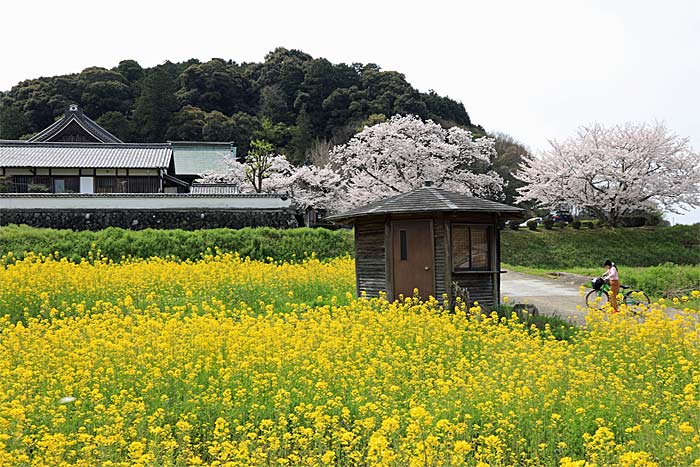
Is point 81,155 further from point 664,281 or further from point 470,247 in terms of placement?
point 664,281

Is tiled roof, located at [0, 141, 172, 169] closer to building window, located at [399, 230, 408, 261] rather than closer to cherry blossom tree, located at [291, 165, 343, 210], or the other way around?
cherry blossom tree, located at [291, 165, 343, 210]

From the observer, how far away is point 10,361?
6.26m

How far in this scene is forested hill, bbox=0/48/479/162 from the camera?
140 ft

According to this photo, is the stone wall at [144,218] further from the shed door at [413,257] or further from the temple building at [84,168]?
the shed door at [413,257]

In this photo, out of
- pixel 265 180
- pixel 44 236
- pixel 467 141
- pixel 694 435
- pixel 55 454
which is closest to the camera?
pixel 55 454

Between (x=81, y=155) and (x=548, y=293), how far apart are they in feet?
70.8

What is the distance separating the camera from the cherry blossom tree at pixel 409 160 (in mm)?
27172

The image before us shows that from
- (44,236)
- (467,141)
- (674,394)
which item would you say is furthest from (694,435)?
(467,141)

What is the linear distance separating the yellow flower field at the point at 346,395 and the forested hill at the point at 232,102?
32.5 metres

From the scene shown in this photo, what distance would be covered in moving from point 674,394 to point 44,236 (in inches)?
623

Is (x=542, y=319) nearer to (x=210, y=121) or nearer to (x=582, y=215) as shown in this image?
(x=582, y=215)

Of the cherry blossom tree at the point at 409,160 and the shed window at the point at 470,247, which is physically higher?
the cherry blossom tree at the point at 409,160

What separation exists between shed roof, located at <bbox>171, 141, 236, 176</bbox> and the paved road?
22318 mm

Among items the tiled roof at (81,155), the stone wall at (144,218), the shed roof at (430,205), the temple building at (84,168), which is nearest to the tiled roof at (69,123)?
the tiled roof at (81,155)
